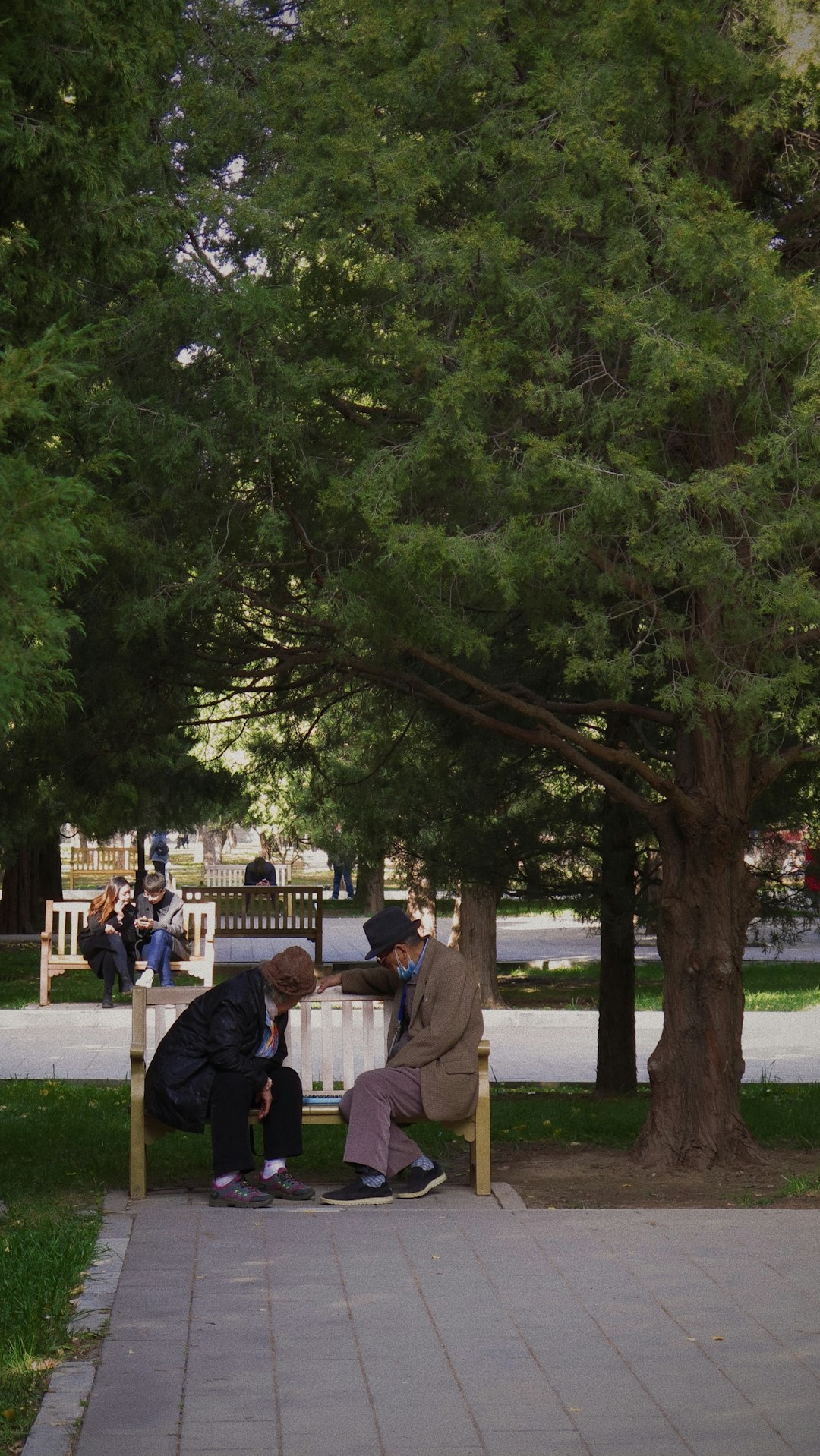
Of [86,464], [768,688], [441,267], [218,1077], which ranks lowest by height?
[218,1077]

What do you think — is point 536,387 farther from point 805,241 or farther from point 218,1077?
point 218,1077

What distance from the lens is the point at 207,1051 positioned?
7.11 metres

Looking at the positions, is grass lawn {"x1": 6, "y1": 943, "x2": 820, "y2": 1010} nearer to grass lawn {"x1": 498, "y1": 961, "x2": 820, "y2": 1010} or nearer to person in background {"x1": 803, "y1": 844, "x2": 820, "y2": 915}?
grass lawn {"x1": 498, "y1": 961, "x2": 820, "y2": 1010}

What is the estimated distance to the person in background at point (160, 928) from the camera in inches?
663

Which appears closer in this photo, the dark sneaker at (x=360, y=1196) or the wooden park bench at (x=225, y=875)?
the dark sneaker at (x=360, y=1196)

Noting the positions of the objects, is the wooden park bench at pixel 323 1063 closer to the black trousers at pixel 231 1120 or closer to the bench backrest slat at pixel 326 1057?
the bench backrest slat at pixel 326 1057

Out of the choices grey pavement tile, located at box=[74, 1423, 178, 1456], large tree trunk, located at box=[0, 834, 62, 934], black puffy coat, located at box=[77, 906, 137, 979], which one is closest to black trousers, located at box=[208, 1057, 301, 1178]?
grey pavement tile, located at box=[74, 1423, 178, 1456]

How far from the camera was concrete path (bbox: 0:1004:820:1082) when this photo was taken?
1312 centimetres

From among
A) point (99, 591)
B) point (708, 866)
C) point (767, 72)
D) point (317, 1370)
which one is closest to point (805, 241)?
point (767, 72)

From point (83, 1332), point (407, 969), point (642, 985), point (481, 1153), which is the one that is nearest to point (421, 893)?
point (407, 969)

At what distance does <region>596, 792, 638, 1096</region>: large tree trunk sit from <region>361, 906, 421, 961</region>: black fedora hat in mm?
4139

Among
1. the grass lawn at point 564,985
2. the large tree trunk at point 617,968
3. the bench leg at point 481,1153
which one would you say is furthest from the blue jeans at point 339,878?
the bench leg at point 481,1153

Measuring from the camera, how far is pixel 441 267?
6.98m

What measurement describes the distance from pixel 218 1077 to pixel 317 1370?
2.40m
